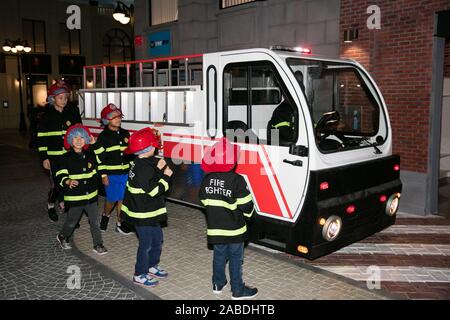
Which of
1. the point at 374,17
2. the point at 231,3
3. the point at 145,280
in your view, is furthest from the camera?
the point at 231,3

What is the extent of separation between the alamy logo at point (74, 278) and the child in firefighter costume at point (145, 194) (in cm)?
64

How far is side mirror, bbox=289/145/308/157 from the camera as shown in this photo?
461 cm

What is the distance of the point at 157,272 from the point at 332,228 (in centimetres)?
200

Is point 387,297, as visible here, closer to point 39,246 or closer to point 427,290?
point 427,290

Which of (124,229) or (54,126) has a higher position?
(54,126)

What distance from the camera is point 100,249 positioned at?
5602mm

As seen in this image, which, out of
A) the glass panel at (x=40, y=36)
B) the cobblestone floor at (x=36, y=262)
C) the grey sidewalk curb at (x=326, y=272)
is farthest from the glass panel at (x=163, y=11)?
the glass panel at (x=40, y=36)

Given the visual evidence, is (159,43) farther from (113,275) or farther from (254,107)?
(113,275)

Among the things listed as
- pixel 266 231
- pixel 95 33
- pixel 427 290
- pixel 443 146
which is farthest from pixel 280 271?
pixel 95 33

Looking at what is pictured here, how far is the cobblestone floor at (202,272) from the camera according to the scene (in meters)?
4.42

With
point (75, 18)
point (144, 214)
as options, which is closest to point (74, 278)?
point (144, 214)

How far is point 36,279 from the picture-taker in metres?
4.80

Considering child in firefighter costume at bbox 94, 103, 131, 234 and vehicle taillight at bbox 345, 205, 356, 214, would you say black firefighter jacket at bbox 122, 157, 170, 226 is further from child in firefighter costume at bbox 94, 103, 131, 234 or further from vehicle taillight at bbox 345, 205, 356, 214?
vehicle taillight at bbox 345, 205, 356, 214

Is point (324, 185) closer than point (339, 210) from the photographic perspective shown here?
Yes
